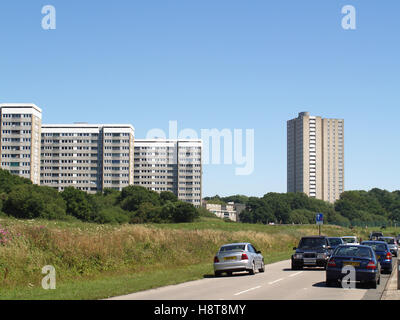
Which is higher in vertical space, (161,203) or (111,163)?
(111,163)

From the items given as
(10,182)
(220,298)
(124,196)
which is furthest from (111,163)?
(220,298)

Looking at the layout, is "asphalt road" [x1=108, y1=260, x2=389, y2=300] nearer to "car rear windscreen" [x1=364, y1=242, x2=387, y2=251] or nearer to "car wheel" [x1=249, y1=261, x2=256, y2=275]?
"car wheel" [x1=249, y1=261, x2=256, y2=275]

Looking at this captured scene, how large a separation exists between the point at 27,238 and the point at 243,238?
28.2 meters

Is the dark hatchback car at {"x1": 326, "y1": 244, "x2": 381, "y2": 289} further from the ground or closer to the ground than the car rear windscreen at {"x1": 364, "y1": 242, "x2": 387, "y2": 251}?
further from the ground

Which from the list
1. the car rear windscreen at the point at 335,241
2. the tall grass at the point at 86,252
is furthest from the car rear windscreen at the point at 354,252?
the car rear windscreen at the point at 335,241

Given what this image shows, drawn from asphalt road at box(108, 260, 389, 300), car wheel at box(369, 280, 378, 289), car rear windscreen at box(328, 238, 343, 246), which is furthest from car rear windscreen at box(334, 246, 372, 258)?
car rear windscreen at box(328, 238, 343, 246)

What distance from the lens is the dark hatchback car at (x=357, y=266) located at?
20.5 meters

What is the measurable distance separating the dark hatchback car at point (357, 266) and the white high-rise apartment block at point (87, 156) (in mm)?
166713

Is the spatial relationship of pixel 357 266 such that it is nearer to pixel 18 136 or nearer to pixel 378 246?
pixel 378 246

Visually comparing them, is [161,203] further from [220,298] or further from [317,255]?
[220,298]

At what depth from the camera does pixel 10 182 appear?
12144 centimetres

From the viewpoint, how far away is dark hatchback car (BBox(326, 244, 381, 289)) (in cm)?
2053

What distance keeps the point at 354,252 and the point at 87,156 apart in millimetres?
174099

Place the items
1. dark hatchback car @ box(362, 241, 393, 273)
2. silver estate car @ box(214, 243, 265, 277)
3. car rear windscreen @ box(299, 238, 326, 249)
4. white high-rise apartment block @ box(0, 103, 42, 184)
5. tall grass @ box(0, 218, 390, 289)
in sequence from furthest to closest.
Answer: white high-rise apartment block @ box(0, 103, 42, 184) → car rear windscreen @ box(299, 238, 326, 249) → dark hatchback car @ box(362, 241, 393, 273) → silver estate car @ box(214, 243, 265, 277) → tall grass @ box(0, 218, 390, 289)
